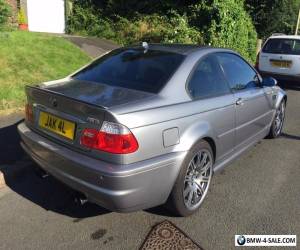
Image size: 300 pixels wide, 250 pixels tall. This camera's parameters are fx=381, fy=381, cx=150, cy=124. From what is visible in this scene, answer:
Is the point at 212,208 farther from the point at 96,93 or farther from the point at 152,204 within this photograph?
the point at 96,93

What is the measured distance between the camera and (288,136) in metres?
6.41

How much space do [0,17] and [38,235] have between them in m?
8.25

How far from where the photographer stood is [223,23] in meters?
13.0

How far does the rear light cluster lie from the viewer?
9.67 ft

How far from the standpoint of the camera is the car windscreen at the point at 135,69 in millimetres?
3611

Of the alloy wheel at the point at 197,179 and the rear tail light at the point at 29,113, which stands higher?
the rear tail light at the point at 29,113

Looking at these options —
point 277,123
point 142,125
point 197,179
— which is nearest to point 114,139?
point 142,125

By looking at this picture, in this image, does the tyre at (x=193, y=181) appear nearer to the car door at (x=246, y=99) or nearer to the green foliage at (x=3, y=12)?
the car door at (x=246, y=99)

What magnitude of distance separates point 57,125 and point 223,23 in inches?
423

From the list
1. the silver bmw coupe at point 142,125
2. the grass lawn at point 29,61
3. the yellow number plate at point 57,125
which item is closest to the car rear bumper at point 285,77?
the grass lawn at point 29,61

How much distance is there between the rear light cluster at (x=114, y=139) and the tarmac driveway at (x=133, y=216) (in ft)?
2.49

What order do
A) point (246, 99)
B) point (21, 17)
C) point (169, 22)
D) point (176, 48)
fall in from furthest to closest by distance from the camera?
point (169, 22)
point (21, 17)
point (246, 99)
point (176, 48)

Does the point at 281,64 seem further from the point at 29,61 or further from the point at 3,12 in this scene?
the point at 3,12

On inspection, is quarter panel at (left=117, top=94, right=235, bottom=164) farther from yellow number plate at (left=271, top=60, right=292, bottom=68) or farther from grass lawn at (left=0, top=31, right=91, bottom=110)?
yellow number plate at (left=271, top=60, right=292, bottom=68)
